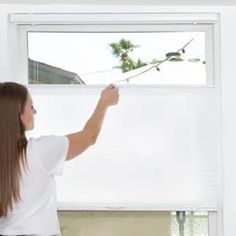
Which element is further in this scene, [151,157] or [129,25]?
[129,25]

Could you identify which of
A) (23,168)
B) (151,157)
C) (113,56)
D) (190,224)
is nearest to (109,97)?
(23,168)

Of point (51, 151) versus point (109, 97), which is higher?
point (109, 97)

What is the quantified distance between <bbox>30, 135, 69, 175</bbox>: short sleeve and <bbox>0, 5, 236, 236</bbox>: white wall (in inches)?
36.8

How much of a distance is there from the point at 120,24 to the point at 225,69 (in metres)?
0.61

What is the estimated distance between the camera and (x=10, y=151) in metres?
1.81

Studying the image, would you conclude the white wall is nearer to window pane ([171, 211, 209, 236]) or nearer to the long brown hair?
window pane ([171, 211, 209, 236])

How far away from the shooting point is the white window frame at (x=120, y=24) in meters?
2.65

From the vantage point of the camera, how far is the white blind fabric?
261 cm

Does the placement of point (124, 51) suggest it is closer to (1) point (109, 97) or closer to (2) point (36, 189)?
(1) point (109, 97)

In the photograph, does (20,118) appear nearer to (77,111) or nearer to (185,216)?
(77,111)

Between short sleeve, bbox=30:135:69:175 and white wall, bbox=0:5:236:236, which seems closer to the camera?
short sleeve, bbox=30:135:69:175

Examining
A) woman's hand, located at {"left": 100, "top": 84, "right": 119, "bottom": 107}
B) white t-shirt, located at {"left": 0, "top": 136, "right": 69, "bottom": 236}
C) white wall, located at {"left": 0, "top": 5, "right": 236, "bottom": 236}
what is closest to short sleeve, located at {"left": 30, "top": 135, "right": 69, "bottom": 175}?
white t-shirt, located at {"left": 0, "top": 136, "right": 69, "bottom": 236}

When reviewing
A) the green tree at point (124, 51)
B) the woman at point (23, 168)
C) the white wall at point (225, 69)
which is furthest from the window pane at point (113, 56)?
the woman at point (23, 168)

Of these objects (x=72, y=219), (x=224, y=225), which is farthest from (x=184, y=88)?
(x=72, y=219)
